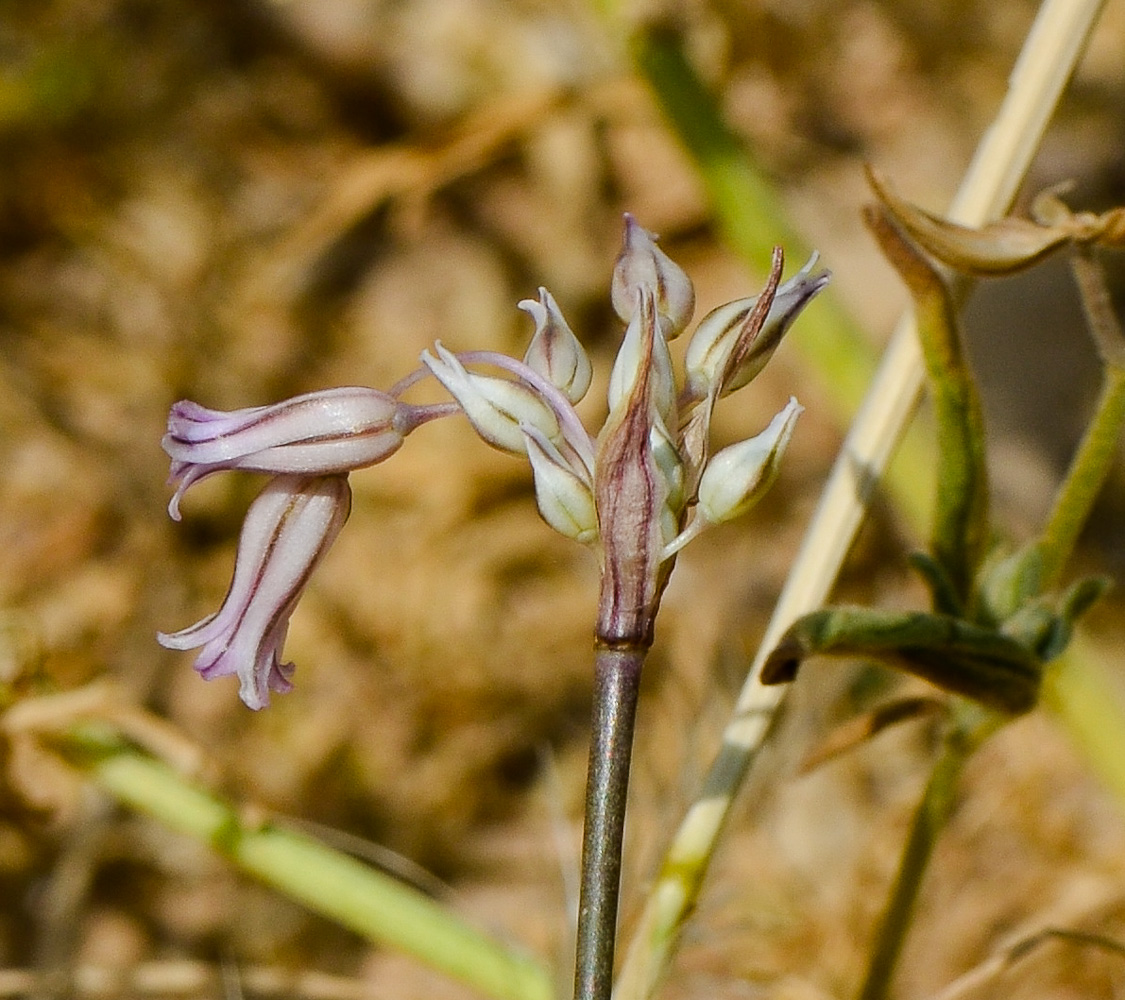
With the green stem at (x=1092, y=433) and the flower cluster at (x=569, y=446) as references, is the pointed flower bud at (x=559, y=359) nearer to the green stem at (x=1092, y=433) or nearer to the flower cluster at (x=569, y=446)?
the flower cluster at (x=569, y=446)

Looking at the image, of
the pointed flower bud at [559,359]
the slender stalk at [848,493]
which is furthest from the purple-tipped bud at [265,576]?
the slender stalk at [848,493]

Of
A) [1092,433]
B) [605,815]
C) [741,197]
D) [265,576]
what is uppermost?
[741,197]

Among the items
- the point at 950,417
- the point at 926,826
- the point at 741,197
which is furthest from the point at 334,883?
the point at 741,197

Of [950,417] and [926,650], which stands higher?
[950,417]

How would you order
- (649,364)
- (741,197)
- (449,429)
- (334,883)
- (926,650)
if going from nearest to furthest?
(649,364) < (926,650) < (334,883) < (741,197) < (449,429)

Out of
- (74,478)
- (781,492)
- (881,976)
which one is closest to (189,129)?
(74,478)

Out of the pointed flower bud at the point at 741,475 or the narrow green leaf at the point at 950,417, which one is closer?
the pointed flower bud at the point at 741,475

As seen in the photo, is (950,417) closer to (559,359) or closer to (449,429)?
(559,359)
